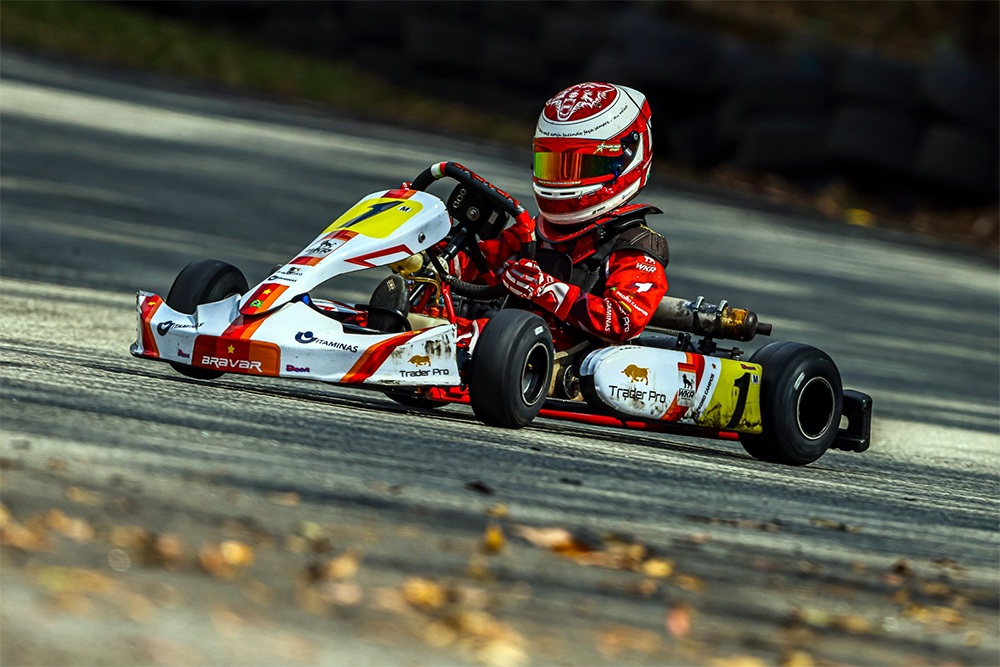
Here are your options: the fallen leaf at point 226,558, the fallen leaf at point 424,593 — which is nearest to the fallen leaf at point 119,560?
the fallen leaf at point 226,558

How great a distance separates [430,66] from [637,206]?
1148cm

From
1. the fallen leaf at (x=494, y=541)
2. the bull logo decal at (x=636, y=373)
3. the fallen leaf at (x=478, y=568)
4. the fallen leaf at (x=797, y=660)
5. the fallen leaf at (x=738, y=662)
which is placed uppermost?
the bull logo decal at (x=636, y=373)

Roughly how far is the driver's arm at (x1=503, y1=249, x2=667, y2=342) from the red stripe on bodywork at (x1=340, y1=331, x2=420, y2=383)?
26.5 inches

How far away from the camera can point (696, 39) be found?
49.8 ft

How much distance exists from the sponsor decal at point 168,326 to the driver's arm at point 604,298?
3.45ft

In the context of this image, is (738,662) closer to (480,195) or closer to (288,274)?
(288,274)

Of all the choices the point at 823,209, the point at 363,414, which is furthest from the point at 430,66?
the point at 363,414

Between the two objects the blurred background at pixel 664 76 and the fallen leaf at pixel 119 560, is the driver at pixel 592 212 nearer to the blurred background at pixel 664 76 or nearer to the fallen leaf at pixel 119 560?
the fallen leaf at pixel 119 560

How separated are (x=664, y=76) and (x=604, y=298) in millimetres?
10191

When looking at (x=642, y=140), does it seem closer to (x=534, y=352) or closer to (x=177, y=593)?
(x=534, y=352)

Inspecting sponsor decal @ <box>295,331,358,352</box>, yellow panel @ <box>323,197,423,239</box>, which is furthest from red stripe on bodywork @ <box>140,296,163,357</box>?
yellow panel @ <box>323,197,423,239</box>

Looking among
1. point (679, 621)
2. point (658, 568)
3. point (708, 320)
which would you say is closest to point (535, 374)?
point (708, 320)

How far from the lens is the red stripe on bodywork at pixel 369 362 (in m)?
4.50

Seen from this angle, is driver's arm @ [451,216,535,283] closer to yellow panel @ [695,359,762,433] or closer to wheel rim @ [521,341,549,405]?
wheel rim @ [521,341,549,405]
